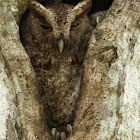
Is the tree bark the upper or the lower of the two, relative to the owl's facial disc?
lower

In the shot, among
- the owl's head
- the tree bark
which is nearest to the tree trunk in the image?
the tree bark

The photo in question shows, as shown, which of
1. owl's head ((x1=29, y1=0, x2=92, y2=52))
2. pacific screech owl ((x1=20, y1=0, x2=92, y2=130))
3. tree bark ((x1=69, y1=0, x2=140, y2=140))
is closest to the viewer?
tree bark ((x1=69, y1=0, x2=140, y2=140))

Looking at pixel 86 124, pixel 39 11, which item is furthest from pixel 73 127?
pixel 39 11

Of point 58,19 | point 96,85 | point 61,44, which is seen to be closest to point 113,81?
point 96,85

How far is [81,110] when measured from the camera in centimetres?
220

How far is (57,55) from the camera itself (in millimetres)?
2801

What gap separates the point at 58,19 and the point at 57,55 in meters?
0.42

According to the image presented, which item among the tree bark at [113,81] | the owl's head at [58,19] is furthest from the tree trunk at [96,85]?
the owl's head at [58,19]

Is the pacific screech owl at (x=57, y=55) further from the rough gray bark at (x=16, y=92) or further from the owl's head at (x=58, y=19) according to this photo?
the rough gray bark at (x=16, y=92)

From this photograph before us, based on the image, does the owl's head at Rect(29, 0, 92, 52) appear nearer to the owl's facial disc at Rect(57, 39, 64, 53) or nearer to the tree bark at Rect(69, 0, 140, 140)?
the owl's facial disc at Rect(57, 39, 64, 53)

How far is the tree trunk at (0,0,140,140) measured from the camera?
2058mm

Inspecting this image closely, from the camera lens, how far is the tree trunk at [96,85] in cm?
206

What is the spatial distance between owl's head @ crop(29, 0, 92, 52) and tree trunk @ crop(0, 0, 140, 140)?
0.73 feet

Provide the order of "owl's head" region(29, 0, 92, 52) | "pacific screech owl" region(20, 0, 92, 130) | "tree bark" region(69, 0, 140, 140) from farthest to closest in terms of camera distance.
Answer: "pacific screech owl" region(20, 0, 92, 130)
"owl's head" region(29, 0, 92, 52)
"tree bark" region(69, 0, 140, 140)
